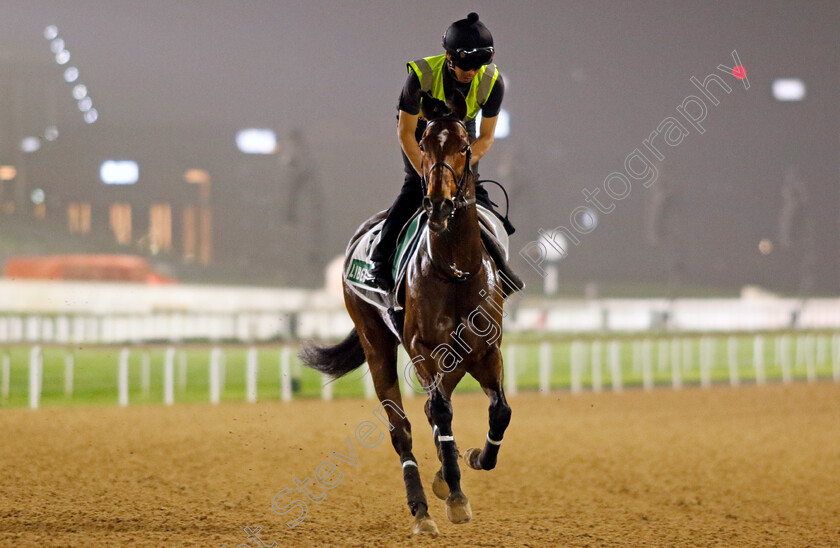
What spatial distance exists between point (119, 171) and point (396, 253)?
46.0 metres

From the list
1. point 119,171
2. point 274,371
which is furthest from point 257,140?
point 274,371

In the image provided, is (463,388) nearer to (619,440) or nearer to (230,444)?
(619,440)

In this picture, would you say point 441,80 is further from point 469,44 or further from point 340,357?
point 340,357

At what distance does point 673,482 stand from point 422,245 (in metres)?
4.57

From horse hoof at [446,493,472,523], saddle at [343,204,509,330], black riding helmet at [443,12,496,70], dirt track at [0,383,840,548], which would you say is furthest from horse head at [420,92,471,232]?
dirt track at [0,383,840,548]

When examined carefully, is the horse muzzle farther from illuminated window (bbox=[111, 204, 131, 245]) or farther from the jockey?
illuminated window (bbox=[111, 204, 131, 245])

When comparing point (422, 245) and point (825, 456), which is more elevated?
point (422, 245)

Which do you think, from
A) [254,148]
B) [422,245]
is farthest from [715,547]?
[254,148]

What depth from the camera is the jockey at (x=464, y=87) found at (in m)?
5.58

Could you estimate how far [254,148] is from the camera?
155 feet

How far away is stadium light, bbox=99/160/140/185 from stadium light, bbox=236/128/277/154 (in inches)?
266

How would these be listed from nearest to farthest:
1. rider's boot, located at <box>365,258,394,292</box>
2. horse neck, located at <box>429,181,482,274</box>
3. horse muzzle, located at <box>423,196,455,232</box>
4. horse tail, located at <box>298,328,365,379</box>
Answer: horse muzzle, located at <box>423,196,455,232</box> < horse neck, located at <box>429,181,482,274</box> < rider's boot, located at <box>365,258,394,292</box> < horse tail, located at <box>298,328,365,379</box>

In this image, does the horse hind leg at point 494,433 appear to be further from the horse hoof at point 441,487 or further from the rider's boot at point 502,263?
the rider's boot at point 502,263

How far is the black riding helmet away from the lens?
219 inches
